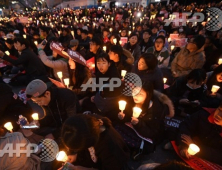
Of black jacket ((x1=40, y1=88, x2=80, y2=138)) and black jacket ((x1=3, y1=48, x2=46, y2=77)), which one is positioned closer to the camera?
black jacket ((x1=40, y1=88, x2=80, y2=138))

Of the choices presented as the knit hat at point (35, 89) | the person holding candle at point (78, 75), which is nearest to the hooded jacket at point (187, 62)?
the person holding candle at point (78, 75)

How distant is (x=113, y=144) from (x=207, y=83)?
2937 mm

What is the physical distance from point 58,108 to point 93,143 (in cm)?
155

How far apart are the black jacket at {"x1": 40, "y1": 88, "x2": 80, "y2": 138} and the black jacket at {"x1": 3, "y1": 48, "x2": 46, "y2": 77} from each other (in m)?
2.67

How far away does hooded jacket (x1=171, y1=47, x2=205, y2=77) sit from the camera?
4215mm

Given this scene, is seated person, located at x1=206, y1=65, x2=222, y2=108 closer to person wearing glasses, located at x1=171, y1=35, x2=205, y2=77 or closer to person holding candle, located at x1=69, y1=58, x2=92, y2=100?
person wearing glasses, located at x1=171, y1=35, x2=205, y2=77

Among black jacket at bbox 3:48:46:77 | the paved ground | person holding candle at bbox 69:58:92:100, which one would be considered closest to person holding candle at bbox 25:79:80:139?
person holding candle at bbox 69:58:92:100

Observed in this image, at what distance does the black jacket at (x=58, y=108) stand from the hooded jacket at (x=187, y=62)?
3211 mm

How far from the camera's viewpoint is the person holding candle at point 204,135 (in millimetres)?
2455

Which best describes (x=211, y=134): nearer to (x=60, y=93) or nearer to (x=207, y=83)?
(x=207, y=83)

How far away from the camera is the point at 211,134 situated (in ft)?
8.24

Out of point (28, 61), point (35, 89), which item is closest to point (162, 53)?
point (35, 89)

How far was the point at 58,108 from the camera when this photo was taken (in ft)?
9.40

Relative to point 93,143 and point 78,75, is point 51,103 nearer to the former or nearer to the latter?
point 78,75
